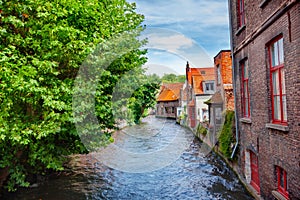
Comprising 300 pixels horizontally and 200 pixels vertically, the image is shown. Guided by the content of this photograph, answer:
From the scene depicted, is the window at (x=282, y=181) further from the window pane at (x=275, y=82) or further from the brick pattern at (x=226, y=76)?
the brick pattern at (x=226, y=76)

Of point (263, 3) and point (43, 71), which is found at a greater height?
point (263, 3)

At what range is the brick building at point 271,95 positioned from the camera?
5189 millimetres

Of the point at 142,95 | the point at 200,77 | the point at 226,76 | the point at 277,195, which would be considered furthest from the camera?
the point at 200,77

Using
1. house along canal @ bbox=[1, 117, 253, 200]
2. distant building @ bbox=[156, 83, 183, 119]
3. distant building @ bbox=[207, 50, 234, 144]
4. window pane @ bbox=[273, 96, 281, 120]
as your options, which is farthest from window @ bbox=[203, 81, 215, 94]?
window pane @ bbox=[273, 96, 281, 120]

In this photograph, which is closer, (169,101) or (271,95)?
(271,95)

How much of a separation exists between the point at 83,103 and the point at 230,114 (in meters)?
8.28

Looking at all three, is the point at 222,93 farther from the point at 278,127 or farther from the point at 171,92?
the point at 171,92

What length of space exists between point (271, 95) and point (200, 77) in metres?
25.5

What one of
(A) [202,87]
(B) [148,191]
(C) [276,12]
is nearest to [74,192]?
(B) [148,191]

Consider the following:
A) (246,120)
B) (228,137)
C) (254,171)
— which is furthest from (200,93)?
(254,171)

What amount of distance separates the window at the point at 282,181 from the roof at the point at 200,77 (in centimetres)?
2358

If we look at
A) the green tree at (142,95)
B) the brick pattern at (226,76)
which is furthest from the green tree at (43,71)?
the brick pattern at (226,76)

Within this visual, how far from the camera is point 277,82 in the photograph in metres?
6.23

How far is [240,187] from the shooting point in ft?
30.1
